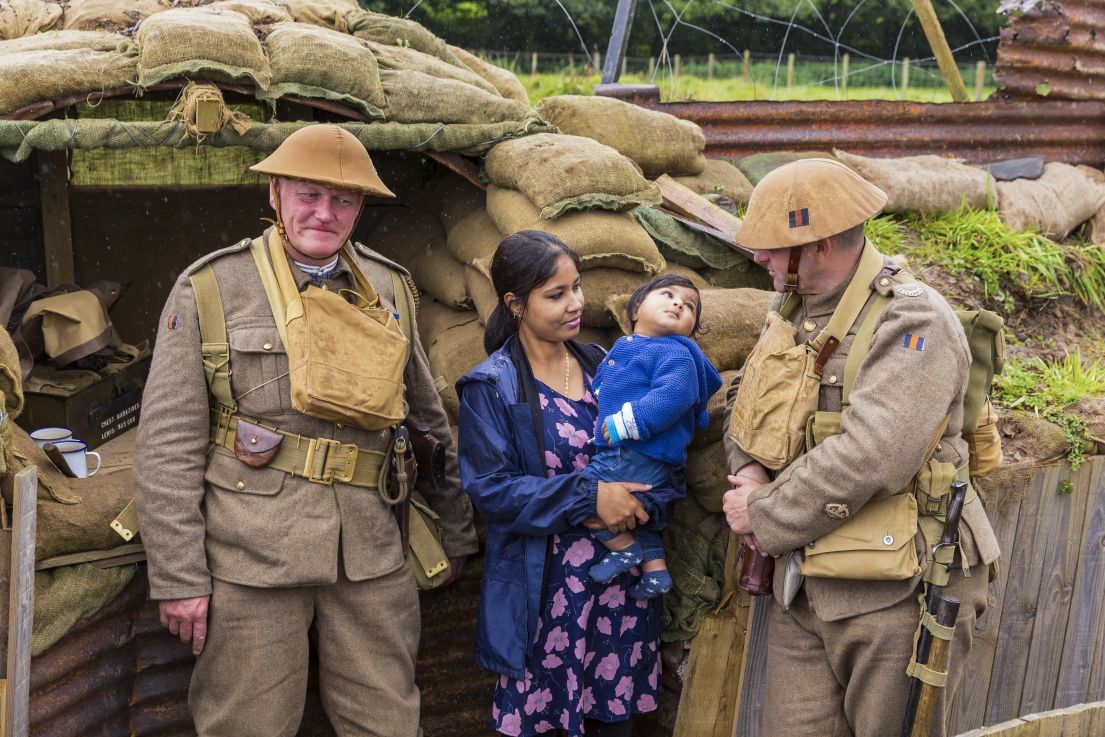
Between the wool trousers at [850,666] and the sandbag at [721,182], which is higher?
the sandbag at [721,182]

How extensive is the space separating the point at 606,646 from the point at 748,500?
81 cm

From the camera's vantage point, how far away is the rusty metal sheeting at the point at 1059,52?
8.38 metres

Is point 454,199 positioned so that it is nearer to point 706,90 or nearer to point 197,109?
point 197,109

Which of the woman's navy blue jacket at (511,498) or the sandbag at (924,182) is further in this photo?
the sandbag at (924,182)

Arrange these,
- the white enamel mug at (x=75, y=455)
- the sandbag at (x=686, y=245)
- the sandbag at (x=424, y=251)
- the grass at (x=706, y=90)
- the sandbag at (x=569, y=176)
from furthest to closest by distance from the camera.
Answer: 1. the grass at (x=706, y=90)
2. the sandbag at (x=424, y=251)
3. the sandbag at (x=686, y=245)
4. the sandbag at (x=569, y=176)
5. the white enamel mug at (x=75, y=455)

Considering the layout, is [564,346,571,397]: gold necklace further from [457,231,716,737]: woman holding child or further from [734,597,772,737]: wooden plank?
[734,597,772,737]: wooden plank

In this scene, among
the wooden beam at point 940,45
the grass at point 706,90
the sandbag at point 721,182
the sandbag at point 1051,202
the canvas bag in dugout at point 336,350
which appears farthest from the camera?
the grass at point 706,90

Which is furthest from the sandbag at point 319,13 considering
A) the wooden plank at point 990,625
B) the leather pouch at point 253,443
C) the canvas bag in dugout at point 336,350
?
the wooden plank at point 990,625

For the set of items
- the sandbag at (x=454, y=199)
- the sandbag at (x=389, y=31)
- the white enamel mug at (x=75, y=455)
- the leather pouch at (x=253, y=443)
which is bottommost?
the white enamel mug at (x=75, y=455)

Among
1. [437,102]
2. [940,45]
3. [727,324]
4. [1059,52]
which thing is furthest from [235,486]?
[1059,52]

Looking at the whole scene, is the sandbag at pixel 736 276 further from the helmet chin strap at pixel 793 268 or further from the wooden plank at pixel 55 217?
the wooden plank at pixel 55 217

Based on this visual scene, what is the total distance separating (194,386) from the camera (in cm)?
331

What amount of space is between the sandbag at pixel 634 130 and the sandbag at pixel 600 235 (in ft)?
3.22

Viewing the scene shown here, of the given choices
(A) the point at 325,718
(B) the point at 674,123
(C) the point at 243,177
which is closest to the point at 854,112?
(B) the point at 674,123
